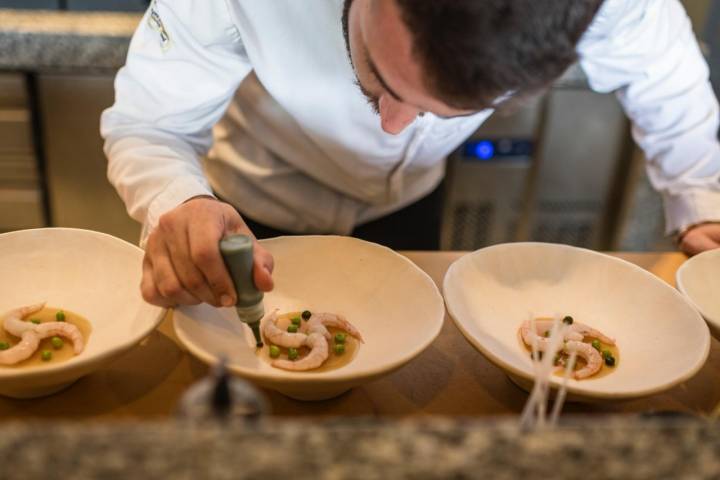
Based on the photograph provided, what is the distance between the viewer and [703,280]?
1.29m

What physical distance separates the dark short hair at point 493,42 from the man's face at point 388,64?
3 cm

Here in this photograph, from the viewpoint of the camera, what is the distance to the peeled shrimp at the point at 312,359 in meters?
1.06

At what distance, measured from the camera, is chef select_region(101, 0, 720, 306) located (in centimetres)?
83

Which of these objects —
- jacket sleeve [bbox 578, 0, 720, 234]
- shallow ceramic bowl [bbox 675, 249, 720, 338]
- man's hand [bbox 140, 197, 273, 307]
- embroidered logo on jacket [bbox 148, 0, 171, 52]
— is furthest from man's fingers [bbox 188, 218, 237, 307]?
jacket sleeve [bbox 578, 0, 720, 234]

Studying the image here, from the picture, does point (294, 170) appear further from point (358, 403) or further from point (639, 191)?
point (639, 191)

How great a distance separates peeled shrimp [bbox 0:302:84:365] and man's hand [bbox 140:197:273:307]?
0.14 metres

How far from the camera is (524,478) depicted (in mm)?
510

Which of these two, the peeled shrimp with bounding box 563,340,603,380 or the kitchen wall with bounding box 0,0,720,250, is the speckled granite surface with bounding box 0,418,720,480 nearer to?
the peeled shrimp with bounding box 563,340,603,380

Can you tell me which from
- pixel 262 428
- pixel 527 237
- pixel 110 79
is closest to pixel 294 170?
pixel 110 79

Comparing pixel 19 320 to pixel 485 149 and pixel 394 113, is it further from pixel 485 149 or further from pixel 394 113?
pixel 485 149

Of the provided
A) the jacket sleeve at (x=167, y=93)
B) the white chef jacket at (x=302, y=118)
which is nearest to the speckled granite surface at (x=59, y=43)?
the white chef jacket at (x=302, y=118)

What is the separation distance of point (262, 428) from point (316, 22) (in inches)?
39.4

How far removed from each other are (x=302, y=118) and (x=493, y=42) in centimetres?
75

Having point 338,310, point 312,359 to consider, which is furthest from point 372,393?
point 338,310
